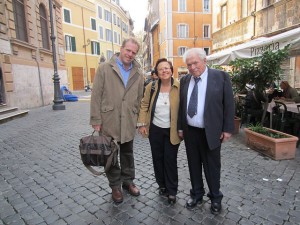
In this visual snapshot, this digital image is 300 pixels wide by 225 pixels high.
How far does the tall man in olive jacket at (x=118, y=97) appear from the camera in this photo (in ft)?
9.39

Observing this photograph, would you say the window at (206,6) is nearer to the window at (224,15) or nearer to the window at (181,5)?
the window at (181,5)

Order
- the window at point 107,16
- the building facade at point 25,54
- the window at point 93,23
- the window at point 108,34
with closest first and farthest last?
the building facade at point 25,54 → the window at point 93,23 → the window at point 107,16 → the window at point 108,34

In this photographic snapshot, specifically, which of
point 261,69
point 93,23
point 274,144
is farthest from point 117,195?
point 93,23

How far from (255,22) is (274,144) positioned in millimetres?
11808

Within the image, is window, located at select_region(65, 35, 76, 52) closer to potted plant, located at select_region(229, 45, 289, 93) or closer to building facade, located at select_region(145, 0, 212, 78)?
building facade, located at select_region(145, 0, 212, 78)

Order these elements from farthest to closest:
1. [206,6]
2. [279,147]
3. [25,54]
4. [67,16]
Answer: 1. [206,6]
2. [67,16]
3. [25,54]
4. [279,147]

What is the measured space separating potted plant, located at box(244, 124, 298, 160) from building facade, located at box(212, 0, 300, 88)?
7.46ft

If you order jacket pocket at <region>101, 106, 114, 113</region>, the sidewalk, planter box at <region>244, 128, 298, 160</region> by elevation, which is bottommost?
the sidewalk

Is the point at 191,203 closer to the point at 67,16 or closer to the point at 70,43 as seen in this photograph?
the point at 70,43

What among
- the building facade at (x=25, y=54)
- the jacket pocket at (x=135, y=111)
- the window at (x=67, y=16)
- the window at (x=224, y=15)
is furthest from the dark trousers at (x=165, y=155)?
the window at (x=67, y=16)

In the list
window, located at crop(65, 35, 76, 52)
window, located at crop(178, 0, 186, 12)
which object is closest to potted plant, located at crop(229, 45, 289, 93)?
window, located at crop(65, 35, 76, 52)

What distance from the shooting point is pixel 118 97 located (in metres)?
2.89

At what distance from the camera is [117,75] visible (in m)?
2.89

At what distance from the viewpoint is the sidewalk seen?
2717 mm
